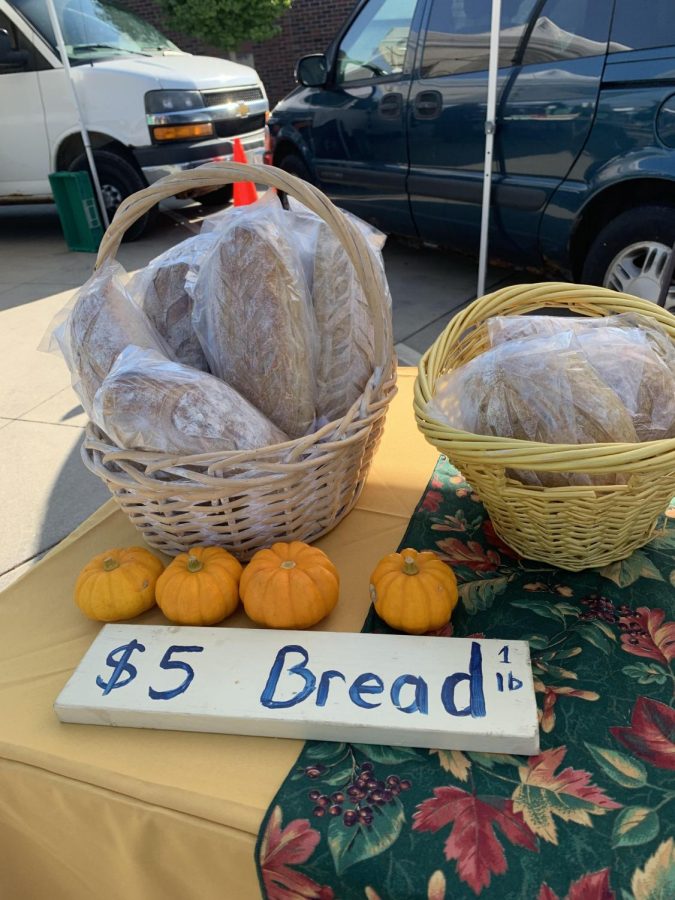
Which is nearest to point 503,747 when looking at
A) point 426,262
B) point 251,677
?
point 251,677

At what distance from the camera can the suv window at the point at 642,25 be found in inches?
110

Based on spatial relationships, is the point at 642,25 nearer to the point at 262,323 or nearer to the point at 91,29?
the point at 262,323

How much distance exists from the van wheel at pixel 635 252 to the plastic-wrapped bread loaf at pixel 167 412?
2.68 metres

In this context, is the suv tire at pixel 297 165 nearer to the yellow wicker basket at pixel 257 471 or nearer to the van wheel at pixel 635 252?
the van wheel at pixel 635 252

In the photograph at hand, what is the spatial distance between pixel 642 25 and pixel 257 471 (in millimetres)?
3049

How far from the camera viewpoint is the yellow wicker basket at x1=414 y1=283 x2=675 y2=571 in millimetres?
770

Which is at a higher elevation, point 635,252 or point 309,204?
point 309,204

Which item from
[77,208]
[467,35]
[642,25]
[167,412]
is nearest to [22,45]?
[77,208]

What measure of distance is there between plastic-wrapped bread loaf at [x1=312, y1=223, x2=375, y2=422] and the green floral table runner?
0.48m

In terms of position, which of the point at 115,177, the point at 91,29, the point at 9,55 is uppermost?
the point at 91,29

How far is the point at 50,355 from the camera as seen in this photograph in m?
3.72

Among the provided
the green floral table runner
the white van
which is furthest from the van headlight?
the green floral table runner

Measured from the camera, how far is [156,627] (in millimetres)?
900

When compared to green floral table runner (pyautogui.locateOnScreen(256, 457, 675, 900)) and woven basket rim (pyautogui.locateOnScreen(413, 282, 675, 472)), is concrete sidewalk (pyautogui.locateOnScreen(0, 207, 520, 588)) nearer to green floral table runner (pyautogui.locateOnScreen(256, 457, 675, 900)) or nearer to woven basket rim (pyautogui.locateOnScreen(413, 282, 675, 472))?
woven basket rim (pyautogui.locateOnScreen(413, 282, 675, 472))
